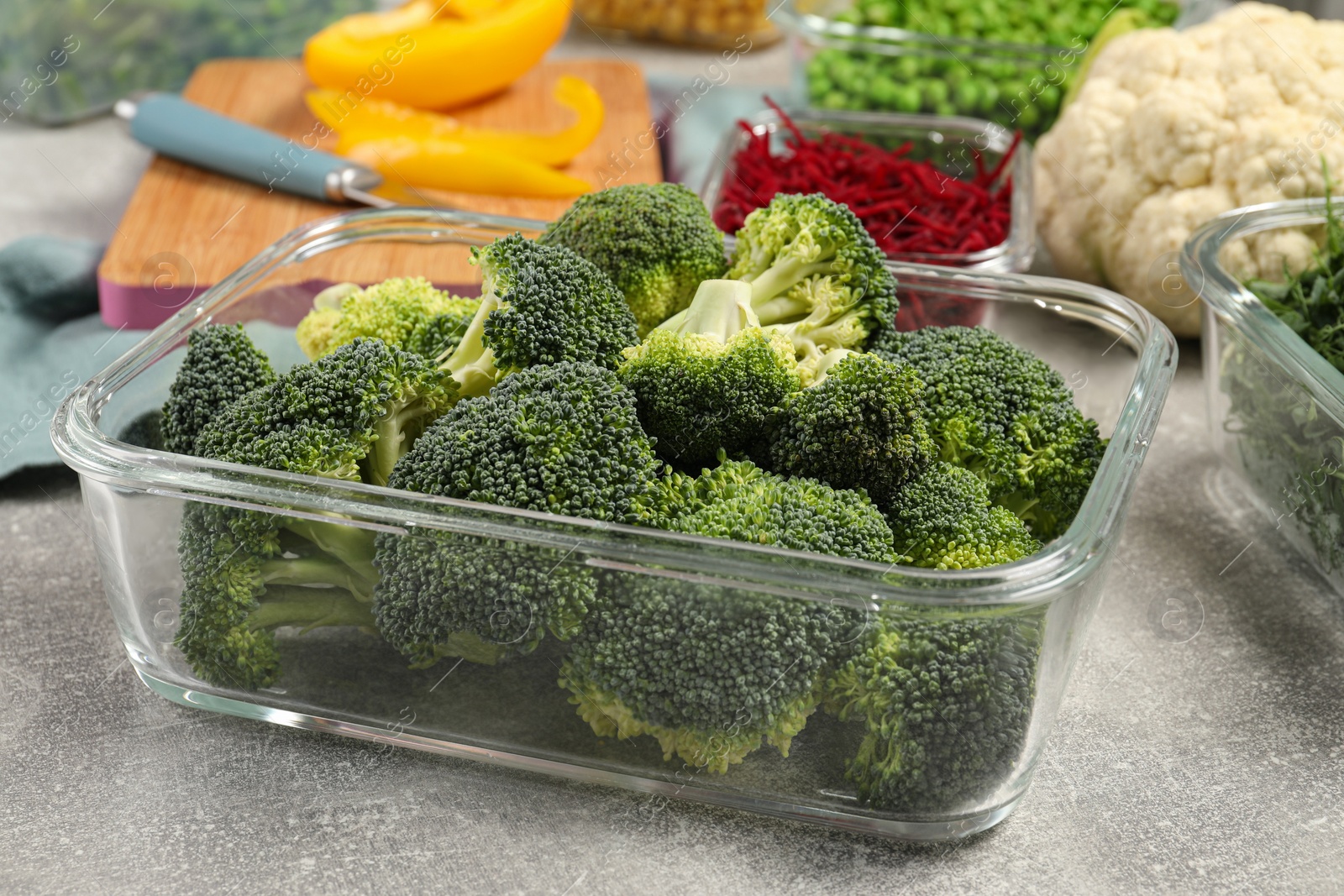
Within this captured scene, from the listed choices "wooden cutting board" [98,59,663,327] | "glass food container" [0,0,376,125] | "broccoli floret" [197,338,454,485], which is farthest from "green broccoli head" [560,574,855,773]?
"glass food container" [0,0,376,125]

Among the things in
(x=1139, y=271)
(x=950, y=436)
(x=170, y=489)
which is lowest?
(x=1139, y=271)

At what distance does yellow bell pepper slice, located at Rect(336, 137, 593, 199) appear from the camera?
1.75 m

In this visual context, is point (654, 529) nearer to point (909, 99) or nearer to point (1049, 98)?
point (909, 99)

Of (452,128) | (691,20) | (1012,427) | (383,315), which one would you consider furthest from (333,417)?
(691,20)

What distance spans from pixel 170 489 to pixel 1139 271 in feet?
4.28

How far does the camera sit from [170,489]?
844 millimetres

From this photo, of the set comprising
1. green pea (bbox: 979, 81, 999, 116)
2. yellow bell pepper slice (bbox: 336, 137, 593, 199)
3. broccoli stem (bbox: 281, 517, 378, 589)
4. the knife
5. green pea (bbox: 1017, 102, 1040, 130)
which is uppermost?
broccoli stem (bbox: 281, 517, 378, 589)

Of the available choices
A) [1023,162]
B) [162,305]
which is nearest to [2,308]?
[162,305]

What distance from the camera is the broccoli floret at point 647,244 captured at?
1.05m

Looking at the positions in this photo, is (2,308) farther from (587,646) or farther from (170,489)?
(587,646)

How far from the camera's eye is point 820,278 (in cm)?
106

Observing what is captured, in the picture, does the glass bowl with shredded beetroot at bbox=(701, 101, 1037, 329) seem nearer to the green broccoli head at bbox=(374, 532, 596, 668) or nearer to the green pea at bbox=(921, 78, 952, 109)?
the green pea at bbox=(921, 78, 952, 109)

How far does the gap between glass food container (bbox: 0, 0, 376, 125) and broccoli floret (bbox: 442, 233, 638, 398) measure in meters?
1.41

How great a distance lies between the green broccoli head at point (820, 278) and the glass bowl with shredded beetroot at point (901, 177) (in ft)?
1.24
